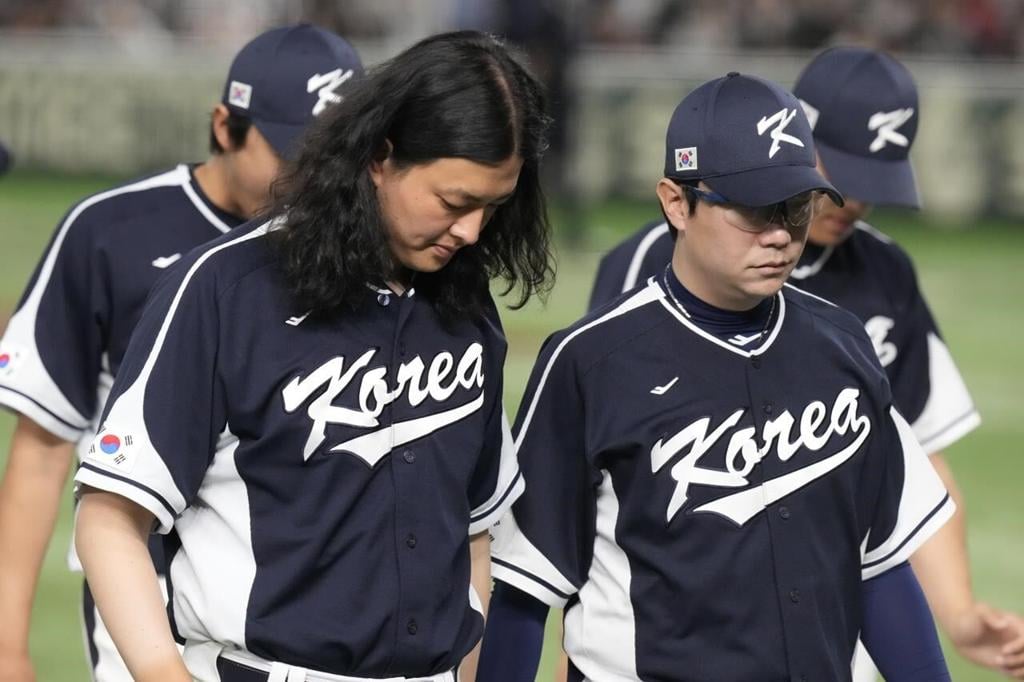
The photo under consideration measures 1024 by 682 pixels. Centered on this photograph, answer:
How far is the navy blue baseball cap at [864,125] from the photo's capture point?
14.0 ft

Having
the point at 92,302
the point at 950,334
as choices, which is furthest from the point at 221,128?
the point at 950,334

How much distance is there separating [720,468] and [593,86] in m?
16.5

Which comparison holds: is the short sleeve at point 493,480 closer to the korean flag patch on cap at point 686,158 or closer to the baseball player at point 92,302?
the korean flag patch on cap at point 686,158

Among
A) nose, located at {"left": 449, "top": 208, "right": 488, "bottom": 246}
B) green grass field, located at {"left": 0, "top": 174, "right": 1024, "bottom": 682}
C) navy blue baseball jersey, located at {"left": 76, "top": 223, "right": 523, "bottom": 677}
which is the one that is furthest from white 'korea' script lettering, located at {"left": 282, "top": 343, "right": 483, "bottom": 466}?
green grass field, located at {"left": 0, "top": 174, "right": 1024, "bottom": 682}

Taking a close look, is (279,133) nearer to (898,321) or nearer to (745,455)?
(745,455)

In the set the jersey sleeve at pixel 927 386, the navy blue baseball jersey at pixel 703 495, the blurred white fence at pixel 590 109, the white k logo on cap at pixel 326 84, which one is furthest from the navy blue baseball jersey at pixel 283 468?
the blurred white fence at pixel 590 109

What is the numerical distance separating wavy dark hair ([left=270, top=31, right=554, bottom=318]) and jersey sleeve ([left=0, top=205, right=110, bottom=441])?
1026 millimetres

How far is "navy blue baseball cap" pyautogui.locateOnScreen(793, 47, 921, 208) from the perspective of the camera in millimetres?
4262

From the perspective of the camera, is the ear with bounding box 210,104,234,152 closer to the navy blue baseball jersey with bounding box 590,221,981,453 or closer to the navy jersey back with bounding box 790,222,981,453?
the navy blue baseball jersey with bounding box 590,221,981,453

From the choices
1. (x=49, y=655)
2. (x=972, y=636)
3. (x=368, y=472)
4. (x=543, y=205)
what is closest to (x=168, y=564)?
(x=368, y=472)

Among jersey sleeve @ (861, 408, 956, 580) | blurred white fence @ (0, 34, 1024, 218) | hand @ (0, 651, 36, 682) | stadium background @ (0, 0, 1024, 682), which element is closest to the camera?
jersey sleeve @ (861, 408, 956, 580)

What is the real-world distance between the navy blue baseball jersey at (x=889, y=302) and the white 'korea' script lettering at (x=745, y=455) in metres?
1.09

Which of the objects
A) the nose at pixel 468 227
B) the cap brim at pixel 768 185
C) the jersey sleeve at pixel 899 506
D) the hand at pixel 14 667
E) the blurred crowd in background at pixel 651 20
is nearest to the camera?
the nose at pixel 468 227

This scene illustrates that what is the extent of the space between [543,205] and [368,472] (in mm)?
630
